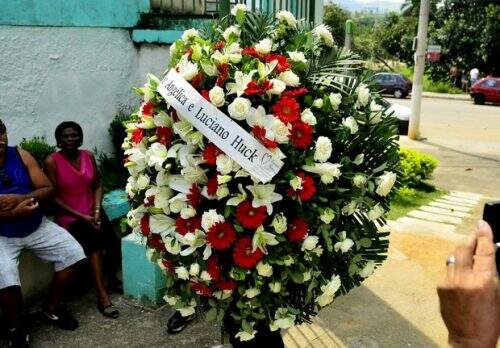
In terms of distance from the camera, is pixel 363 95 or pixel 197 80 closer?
pixel 197 80

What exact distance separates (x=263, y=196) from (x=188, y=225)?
0.34 m

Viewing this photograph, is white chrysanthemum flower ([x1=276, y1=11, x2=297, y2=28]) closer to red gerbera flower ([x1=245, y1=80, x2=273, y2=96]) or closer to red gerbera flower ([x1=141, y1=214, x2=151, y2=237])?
red gerbera flower ([x1=245, y1=80, x2=273, y2=96])

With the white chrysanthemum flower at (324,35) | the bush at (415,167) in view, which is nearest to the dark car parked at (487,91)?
the bush at (415,167)

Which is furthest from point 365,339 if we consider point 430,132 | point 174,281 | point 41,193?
point 430,132

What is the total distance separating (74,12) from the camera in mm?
4828

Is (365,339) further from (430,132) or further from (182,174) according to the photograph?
(430,132)

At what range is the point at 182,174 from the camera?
211 cm

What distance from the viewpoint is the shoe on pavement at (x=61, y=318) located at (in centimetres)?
375

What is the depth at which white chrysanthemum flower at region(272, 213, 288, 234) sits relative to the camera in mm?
2049

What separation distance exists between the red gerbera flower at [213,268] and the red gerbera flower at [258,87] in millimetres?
696

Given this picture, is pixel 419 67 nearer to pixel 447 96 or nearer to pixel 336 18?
pixel 447 96

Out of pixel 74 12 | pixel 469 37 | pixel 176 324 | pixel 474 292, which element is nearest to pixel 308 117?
pixel 474 292

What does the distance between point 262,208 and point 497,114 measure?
18.5 meters

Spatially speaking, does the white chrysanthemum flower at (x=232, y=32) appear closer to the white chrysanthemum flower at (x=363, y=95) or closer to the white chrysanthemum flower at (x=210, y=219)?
the white chrysanthemum flower at (x=363, y=95)
